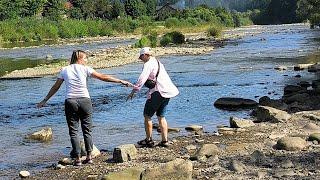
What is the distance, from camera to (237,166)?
10195 millimetres

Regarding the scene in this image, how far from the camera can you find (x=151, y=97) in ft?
41.2

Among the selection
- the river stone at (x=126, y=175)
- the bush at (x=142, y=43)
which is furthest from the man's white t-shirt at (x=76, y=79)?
the bush at (x=142, y=43)

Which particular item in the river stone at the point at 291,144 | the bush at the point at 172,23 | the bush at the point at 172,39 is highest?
the river stone at the point at 291,144

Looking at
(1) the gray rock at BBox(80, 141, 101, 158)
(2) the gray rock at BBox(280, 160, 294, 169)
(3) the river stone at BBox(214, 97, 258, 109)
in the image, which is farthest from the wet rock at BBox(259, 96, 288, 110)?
(2) the gray rock at BBox(280, 160, 294, 169)

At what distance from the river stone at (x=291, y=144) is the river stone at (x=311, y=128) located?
194 cm

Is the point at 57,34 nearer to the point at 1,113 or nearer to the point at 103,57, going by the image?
the point at 103,57

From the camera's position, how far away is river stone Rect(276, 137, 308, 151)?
37.6 ft

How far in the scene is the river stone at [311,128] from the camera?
1369 cm

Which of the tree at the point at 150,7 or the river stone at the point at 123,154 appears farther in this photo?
the tree at the point at 150,7

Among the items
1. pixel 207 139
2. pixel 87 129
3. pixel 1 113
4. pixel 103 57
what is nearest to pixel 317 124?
pixel 207 139

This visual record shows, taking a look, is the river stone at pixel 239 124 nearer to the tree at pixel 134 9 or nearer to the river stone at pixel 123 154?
the river stone at pixel 123 154

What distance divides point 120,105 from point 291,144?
1108 centimetres

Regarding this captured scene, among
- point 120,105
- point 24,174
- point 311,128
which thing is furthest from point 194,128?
point 120,105

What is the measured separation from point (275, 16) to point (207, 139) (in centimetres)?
17684
